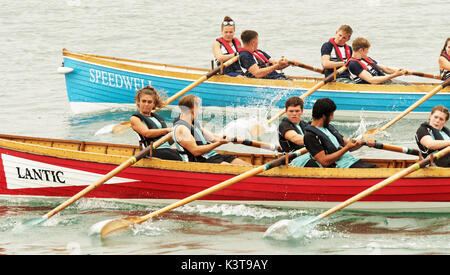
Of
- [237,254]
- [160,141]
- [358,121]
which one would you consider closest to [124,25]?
[358,121]

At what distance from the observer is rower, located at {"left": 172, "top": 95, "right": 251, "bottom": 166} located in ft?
34.3

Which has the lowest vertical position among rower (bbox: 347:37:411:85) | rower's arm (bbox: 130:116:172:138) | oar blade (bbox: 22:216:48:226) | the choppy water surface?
the choppy water surface

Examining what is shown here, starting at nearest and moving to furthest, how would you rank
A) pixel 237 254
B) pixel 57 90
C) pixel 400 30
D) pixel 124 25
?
pixel 237 254, pixel 57 90, pixel 400 30, pixel 124 25

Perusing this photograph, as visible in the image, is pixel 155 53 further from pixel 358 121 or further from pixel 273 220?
pixel 273 220

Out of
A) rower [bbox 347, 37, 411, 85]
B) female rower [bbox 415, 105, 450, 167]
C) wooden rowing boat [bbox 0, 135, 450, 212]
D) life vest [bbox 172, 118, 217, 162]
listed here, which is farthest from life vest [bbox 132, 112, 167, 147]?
rower [bbox 347, 37, 411, 85]

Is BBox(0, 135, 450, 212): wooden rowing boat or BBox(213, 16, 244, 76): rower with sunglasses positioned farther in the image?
BBox(213, 16, 244, 76): rower with sunglasses

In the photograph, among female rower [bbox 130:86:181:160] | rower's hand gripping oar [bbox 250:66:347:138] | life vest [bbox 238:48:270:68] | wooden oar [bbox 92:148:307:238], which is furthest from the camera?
life vest [bbox 238:48:270:68]

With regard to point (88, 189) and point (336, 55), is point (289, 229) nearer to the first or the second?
point (88, 189)

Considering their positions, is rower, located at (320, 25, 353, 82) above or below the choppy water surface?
above

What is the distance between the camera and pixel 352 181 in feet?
33.8

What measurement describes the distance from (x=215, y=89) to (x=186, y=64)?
8.51m

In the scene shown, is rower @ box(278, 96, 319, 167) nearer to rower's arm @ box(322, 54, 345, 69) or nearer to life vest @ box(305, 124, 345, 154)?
life vest @ box(305, 124, 345, 154)

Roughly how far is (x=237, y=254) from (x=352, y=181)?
203 centimetres

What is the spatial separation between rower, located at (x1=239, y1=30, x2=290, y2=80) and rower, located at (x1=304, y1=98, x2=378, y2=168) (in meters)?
5.55
